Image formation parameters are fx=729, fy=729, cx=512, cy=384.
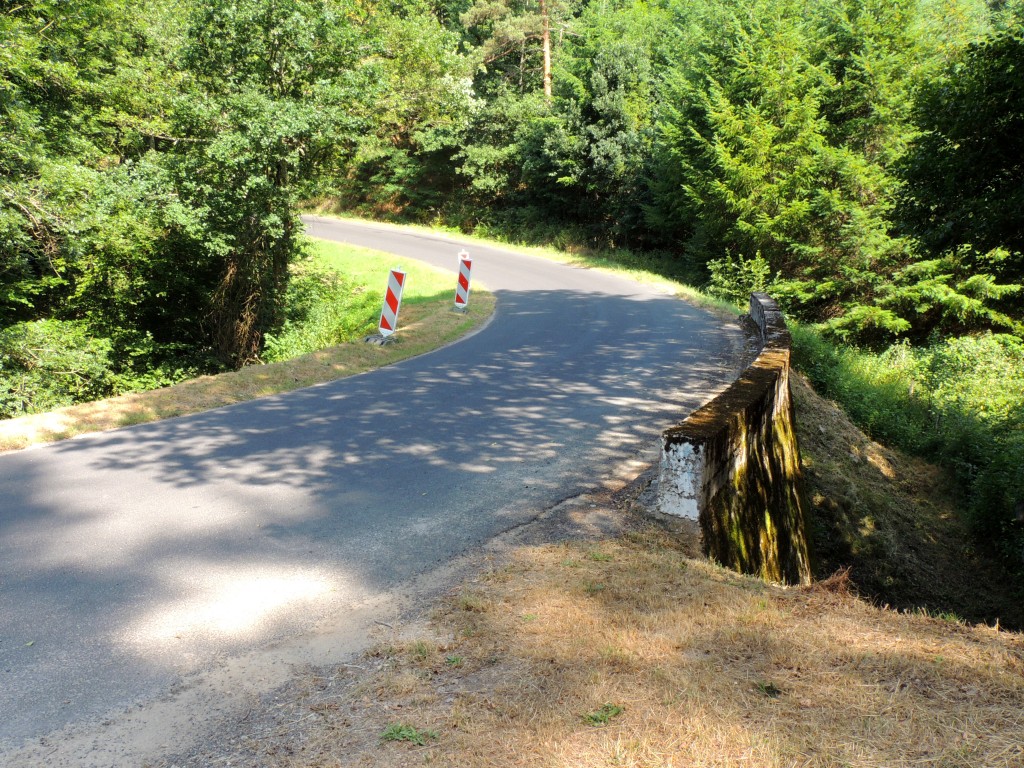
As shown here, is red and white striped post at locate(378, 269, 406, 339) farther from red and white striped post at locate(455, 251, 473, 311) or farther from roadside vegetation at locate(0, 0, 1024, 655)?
red and white striped post at locate(455, 251, 473, 311)

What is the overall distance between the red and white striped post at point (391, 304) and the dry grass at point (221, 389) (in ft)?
0.92

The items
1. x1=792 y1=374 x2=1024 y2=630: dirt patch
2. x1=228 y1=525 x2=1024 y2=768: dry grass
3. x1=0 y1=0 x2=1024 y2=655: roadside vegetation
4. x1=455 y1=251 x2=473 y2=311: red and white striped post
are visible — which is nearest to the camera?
x1=228 y1=525 x2=1024 y2=768: dry grass

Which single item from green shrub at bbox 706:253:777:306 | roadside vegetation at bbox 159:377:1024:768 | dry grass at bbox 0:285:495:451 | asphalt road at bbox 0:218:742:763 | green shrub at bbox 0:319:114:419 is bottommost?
green shrub at bbox 0:319:114:419

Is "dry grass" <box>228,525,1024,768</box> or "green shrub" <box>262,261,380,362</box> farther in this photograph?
"green shrub" <box>262,261,380,362</box>

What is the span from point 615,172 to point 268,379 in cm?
2491

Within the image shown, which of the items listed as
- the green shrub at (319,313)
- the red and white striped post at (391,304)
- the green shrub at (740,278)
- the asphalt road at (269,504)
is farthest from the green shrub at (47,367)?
the green shrub at (740,278)

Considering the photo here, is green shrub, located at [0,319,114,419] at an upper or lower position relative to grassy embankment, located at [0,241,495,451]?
lower

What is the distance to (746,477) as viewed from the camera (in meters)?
6.11

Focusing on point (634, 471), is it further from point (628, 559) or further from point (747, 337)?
point (747, 337)

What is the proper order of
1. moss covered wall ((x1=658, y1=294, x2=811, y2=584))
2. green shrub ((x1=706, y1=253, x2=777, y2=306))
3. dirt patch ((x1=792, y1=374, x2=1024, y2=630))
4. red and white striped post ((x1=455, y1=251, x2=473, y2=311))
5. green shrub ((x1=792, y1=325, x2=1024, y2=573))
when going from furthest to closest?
1. green shrub ((x1=706, y1=253, x2=777, y2=306))
2. red and white striped post ((x1=455, y1=251, x2=473, y2=311))
3. green shrub ((x1=792, y1=325, x2=1024, y2=573))
4. dirt patch ((x1=792, y1=374, x2=1024, y2=630))
5. moss covered wall ((x1=658, y1=294, x2=811, y2=584))

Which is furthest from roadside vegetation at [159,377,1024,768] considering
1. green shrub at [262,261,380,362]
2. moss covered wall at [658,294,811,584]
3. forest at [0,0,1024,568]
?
green shrub at [262,261,380,362]

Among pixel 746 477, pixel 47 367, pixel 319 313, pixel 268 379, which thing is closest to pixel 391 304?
pixel 268 379

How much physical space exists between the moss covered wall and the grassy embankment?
557 centimetres

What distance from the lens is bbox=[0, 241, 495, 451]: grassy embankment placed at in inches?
296
